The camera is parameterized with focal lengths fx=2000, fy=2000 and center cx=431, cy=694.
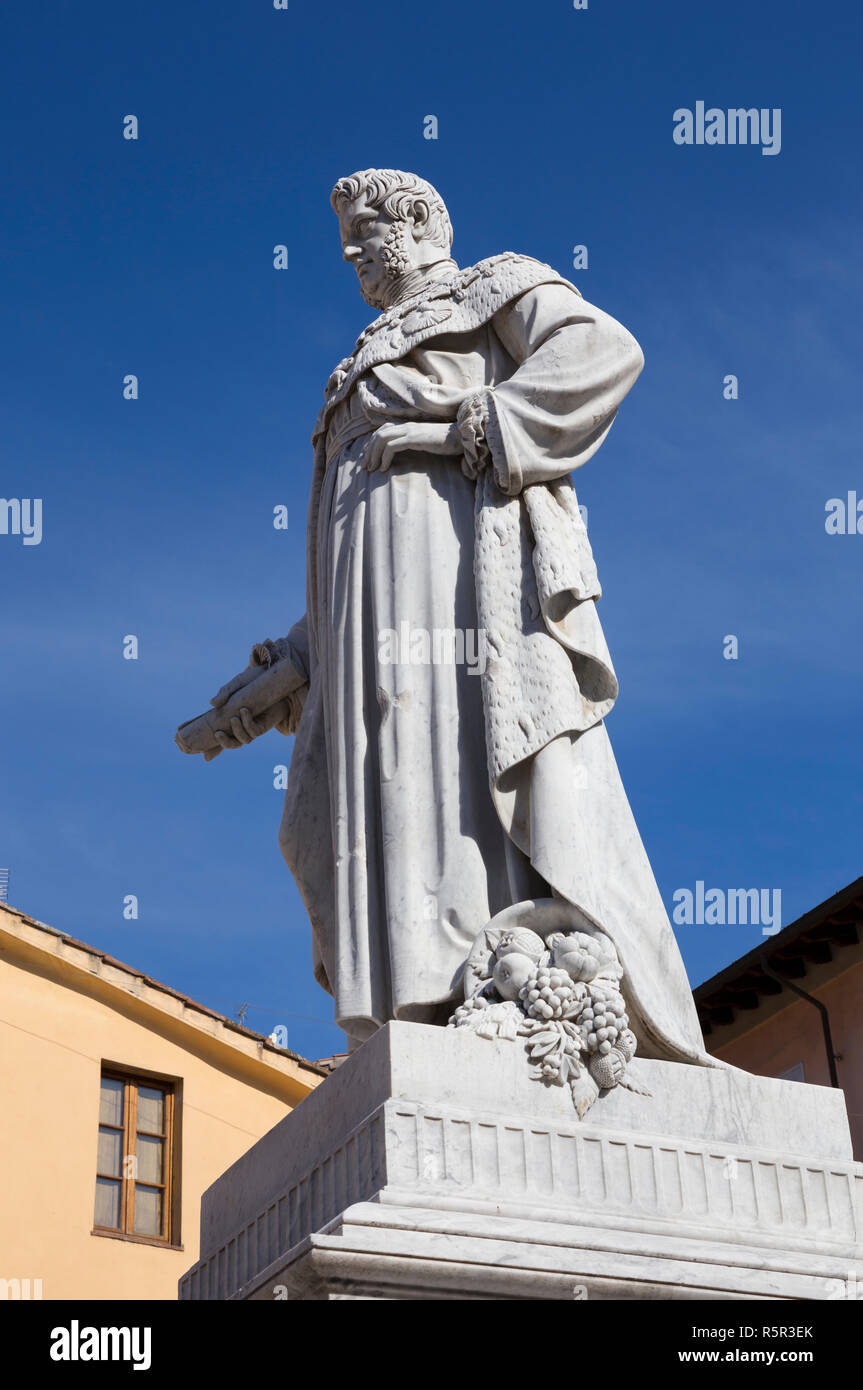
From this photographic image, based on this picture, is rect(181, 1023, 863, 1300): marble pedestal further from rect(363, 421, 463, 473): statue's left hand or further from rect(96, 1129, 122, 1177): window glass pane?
rect(96, 1129, 122, 1177): window glass pane

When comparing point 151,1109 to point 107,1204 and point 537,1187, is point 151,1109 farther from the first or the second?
point 537,1187

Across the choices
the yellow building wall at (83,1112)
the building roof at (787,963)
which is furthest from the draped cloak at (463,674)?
the building roof at (787,963)

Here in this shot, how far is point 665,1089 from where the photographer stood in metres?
5.59

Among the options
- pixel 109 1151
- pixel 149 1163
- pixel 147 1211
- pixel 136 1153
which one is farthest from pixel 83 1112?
pixel 147 1211

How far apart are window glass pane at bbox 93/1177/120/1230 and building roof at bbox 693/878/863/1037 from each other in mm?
6508

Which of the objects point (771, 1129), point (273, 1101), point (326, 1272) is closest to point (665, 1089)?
point (771, 1129)

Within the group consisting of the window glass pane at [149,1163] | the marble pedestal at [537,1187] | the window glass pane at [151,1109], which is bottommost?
the marble pedestal at [537,1187]

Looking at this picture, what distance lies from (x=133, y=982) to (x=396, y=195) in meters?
14.2

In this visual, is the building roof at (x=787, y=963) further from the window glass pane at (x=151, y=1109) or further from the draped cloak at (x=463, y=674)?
the draped cloak at (x=463, y=674)

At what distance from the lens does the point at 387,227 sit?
23.7 feet

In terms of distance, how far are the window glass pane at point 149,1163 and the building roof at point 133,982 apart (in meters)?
1.32

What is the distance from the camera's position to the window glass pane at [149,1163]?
19.8m

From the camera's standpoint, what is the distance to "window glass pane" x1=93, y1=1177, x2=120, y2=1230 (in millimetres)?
19234
